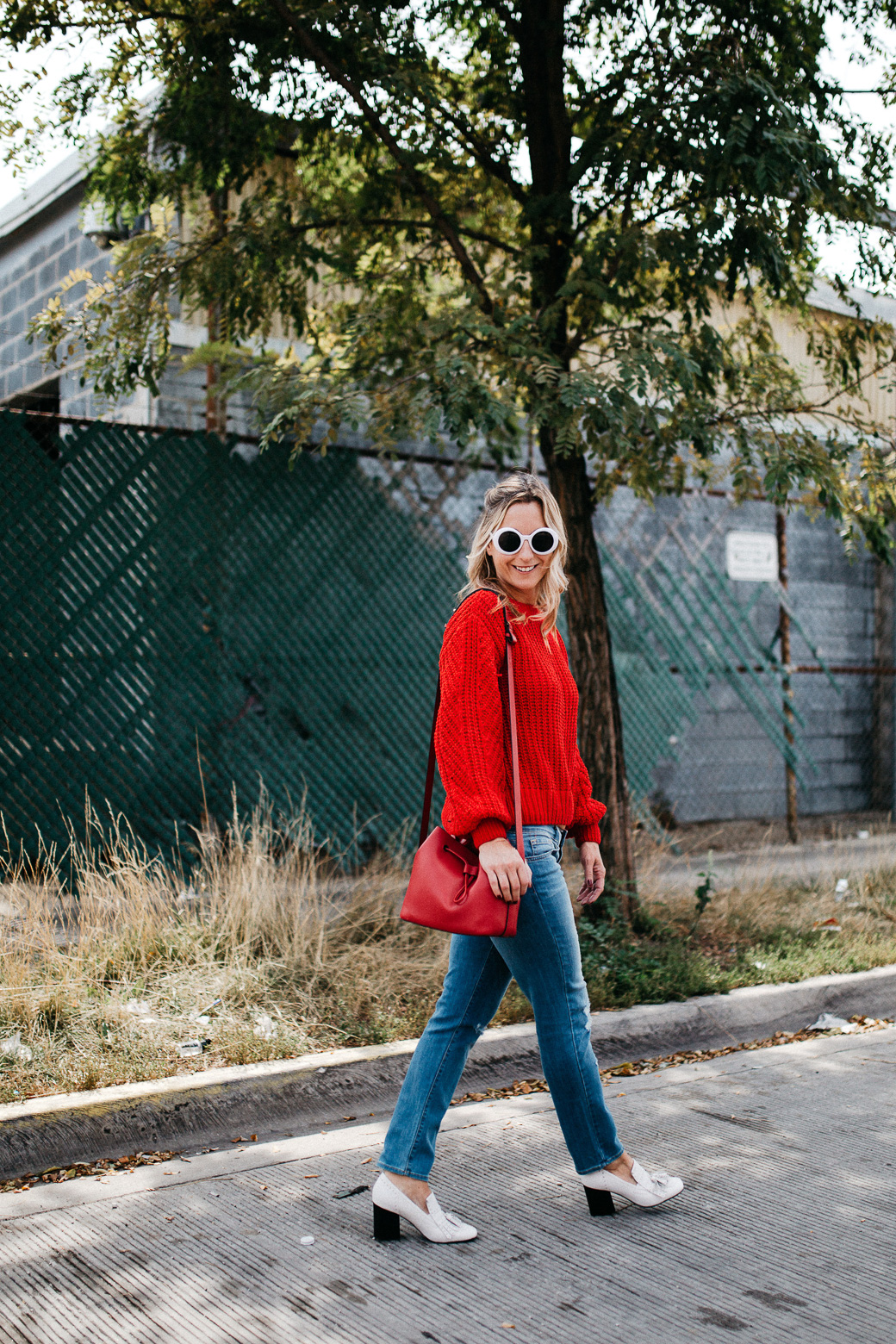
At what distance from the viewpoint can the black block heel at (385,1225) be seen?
3.25 m

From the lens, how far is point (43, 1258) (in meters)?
3.17

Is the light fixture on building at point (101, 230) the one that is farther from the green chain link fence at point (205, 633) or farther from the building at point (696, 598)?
the green chain link fence at point (205, 633)

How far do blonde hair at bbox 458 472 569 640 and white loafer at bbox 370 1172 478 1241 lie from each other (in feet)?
5.29

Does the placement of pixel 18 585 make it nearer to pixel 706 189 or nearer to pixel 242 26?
pixel 242 26

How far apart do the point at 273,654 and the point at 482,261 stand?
9.15ft

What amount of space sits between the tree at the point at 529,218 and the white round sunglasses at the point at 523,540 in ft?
6.91

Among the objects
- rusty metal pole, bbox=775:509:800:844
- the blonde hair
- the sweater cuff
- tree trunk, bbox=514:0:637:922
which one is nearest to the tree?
tree trunk, bbox=514:0:637:922

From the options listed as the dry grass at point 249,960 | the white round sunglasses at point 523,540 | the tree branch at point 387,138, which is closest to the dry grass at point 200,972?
the dry grass at point 249,960

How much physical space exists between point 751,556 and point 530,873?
7.75 m

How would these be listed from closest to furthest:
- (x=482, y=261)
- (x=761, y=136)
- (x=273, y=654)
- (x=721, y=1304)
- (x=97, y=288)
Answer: (x=721, y=1304), (x=761, y=136), (x=97, y=288), (x=482, y=261), (x=273, y=654)

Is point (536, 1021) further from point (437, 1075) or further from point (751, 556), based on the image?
point (751, 556)

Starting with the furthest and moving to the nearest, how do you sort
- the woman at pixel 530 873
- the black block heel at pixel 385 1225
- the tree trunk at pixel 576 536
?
the tree trunk at pixel 576 536 < the black block heel at pixel 385 1225 < the woman at pixel 530 873

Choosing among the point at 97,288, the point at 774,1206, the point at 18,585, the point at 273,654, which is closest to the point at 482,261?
the point at 97,288

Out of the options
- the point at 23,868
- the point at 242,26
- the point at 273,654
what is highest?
the point at 242,26
